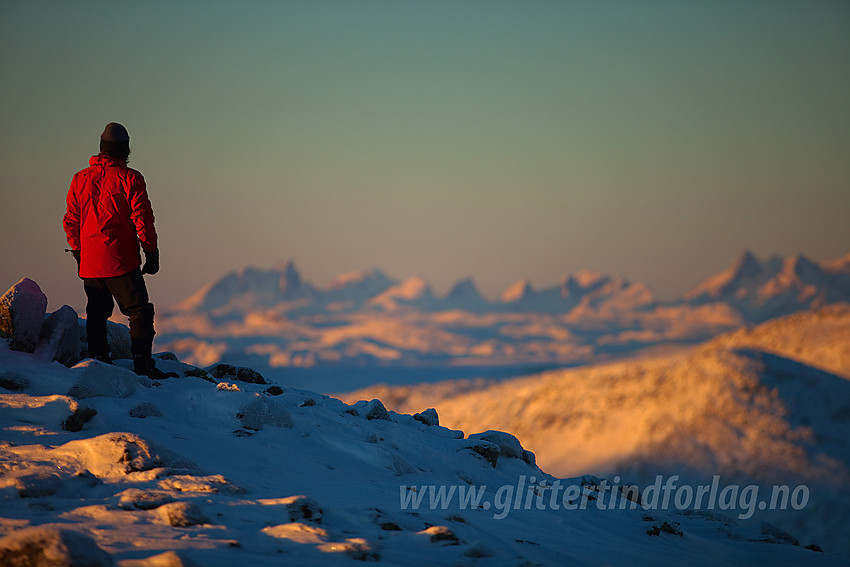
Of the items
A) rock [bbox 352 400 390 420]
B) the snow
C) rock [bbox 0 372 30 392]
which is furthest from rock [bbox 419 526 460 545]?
rock [bbox 0 372 30 392]

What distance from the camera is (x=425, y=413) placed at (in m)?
12.0

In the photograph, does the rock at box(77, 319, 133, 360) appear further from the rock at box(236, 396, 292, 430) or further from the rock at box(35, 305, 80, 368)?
the rock at box(236, 396, 292, 430)

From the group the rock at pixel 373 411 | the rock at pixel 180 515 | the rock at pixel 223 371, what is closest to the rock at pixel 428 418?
the rock at pixel 373 411

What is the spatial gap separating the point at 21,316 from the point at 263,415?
3.13 metres

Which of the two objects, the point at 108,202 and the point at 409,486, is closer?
the point at 409,486

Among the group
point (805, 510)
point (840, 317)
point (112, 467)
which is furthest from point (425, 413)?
point (840, 317)

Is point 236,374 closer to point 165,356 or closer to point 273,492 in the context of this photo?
point 165,356

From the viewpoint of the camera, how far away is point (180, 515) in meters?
5.33

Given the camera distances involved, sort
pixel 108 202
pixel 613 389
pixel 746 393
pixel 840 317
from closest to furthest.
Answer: pixel 108 202 < pixel 746 393 < pixel 613 389 < pixel 840 317

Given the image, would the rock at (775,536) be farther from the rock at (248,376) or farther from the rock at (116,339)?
the rock at (116,339)

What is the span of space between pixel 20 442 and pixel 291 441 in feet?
8.56

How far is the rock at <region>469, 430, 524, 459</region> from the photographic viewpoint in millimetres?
10516

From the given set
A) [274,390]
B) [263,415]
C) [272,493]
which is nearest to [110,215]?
[263,415]

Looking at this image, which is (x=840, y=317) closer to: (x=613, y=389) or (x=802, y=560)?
(x=613, y=389)
